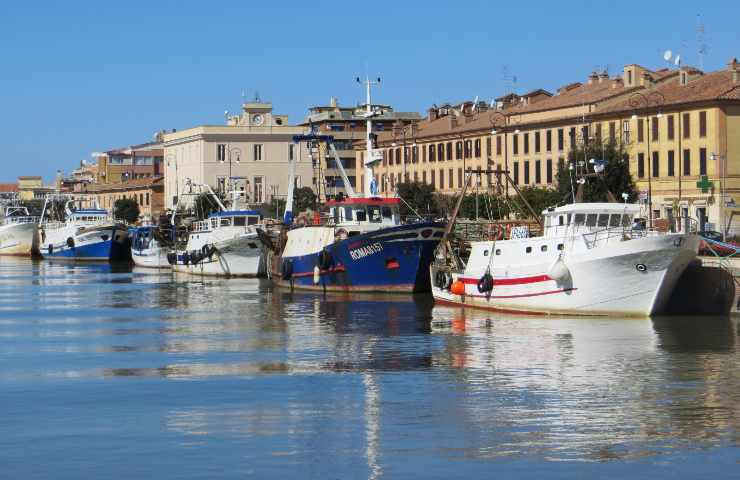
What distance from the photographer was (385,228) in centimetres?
6631

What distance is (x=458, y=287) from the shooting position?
59156mm

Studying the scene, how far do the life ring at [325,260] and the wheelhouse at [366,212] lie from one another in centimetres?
150

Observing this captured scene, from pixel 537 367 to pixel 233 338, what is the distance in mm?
13575

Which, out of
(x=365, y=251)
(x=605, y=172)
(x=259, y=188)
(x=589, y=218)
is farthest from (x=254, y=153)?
(x=589, y=218)

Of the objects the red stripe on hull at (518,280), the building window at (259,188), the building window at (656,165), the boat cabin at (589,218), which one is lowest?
the red stripe on hull at (518,280)

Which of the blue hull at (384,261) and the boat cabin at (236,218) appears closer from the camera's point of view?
the blue hull at (384,261)

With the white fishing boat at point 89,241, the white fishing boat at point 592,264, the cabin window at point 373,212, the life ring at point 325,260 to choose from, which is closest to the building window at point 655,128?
the cabin window at point 373,212

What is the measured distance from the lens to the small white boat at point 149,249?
114 metres

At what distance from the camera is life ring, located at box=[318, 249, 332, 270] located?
7100 cm

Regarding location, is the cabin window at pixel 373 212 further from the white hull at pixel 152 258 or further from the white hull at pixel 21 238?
the white hull at pixel 21 238

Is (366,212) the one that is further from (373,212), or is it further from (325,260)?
(325,260)

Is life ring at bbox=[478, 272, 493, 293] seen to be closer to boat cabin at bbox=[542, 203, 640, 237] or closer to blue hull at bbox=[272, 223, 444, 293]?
boat cabin at bbox=[542, 203, 640, 237]

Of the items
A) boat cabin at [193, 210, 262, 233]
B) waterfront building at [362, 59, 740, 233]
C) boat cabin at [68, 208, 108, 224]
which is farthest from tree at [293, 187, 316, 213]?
boat cabin at [193, 210, 262, 233]

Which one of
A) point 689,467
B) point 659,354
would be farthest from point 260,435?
point 659,354
